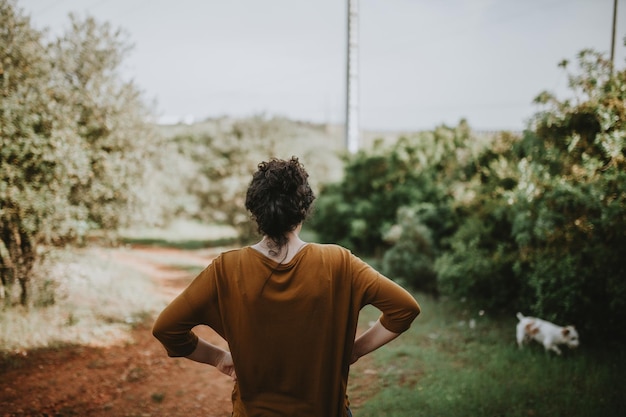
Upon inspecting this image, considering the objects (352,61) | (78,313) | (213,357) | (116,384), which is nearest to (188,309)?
(213,357)

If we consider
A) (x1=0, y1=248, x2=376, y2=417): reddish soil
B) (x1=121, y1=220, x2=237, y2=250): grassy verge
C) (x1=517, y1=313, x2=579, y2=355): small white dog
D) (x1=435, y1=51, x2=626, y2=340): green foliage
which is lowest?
(x1=121, y1=220, x2=237, y2=250): grassy verge

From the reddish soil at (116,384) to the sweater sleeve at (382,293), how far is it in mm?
3266

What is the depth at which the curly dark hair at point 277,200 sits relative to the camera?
168 centimetres

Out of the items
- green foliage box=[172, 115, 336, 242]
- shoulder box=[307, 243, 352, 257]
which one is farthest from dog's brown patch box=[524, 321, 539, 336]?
green foliage box=[172, 115, 336, 242]

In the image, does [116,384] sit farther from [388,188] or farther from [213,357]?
[388,188]

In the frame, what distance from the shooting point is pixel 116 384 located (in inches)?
193

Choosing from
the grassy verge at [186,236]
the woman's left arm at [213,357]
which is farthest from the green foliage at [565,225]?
the grassy verge at [186,236]

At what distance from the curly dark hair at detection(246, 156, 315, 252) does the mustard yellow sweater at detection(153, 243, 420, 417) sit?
0.12 meters

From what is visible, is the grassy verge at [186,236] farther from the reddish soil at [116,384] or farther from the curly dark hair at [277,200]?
the curly dark hair at [277,200]

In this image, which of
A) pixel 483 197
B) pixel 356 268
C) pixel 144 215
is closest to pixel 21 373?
pixel 144 215

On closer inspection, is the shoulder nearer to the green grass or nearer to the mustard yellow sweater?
the mustard yellow sweater

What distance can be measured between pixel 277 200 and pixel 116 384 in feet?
14.6

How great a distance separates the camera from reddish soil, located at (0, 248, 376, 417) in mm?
4266

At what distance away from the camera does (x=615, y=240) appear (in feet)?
17.4
